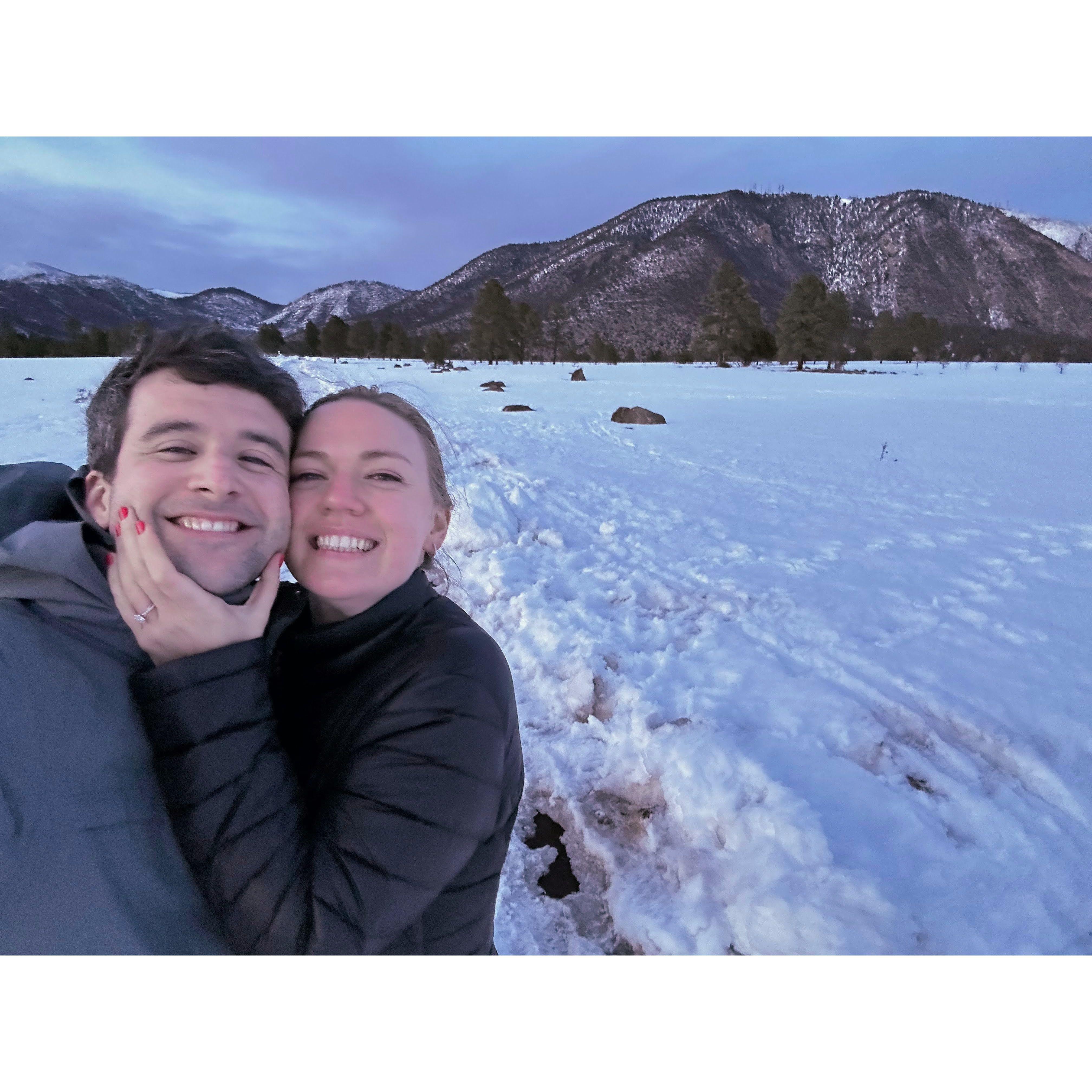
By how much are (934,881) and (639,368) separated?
3831cm

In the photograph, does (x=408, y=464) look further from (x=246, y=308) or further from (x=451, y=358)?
(x=451, y=358)

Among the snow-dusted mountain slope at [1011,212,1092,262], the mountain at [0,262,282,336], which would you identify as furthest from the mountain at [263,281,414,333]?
the snow-dusted mountain slope at [1011,212,1092,262]

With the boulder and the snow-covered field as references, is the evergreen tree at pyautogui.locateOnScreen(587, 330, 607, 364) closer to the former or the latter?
the boulder

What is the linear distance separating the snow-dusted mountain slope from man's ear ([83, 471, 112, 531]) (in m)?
6.70

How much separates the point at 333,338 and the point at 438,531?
42.0 metres

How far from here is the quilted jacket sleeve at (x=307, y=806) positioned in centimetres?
110

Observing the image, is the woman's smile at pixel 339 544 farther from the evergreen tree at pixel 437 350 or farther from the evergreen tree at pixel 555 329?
the evergreen tree at pixel 555 329

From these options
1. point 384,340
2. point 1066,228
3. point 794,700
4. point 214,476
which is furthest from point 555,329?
point 214,476

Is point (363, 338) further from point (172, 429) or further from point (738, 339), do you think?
point (172, 429)

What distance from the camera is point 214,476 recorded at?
1271 mm

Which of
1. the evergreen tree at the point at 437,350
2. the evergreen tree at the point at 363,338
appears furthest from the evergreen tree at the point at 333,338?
the evergreen tree at the point at 437,350

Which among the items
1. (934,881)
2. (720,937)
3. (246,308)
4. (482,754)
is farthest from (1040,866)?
(246,308)

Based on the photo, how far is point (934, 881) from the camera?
1937 millimetres
